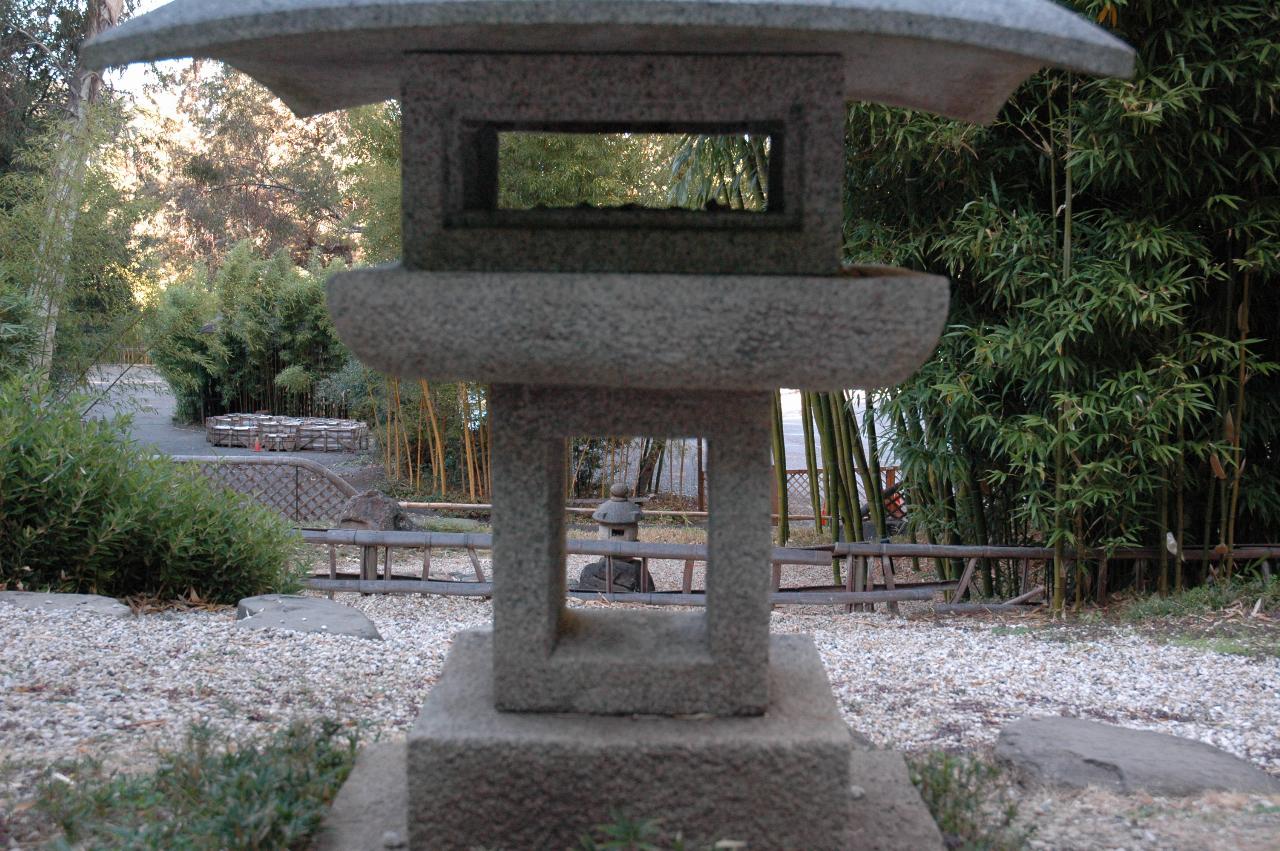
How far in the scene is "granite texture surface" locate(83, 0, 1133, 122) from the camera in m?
1.51

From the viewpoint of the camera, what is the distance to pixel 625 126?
1841 mm

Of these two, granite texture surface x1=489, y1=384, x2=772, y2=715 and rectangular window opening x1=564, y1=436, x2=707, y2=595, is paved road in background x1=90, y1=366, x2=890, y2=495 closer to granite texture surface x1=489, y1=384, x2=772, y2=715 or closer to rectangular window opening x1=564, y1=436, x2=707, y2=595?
rectangular window opening x1=564, y1=436, x2=707, y2=595

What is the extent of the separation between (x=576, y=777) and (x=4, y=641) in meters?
2.69

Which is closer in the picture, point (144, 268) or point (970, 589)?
point (970, 589)

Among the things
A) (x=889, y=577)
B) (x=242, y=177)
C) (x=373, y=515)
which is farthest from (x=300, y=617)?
(x=242, y=177)

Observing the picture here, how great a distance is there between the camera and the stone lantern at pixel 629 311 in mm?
1602

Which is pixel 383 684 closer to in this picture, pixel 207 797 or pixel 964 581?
pixel 207 797

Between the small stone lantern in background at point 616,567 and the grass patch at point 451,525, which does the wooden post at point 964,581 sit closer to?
the small stone lantern in background at point 616,567

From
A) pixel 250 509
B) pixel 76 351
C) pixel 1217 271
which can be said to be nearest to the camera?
pixel 1217 271

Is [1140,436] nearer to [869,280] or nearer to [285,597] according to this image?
[869,280]

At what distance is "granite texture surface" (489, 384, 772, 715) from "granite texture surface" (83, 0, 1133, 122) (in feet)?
2.04

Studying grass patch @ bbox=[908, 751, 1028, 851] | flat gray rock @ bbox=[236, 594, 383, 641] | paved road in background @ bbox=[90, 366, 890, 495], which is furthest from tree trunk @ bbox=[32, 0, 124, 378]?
grass patch @ bbox=[908, 751, 1028, 851]

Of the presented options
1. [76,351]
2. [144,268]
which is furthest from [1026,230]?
[144,268]

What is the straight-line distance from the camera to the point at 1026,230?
15.5 feet
